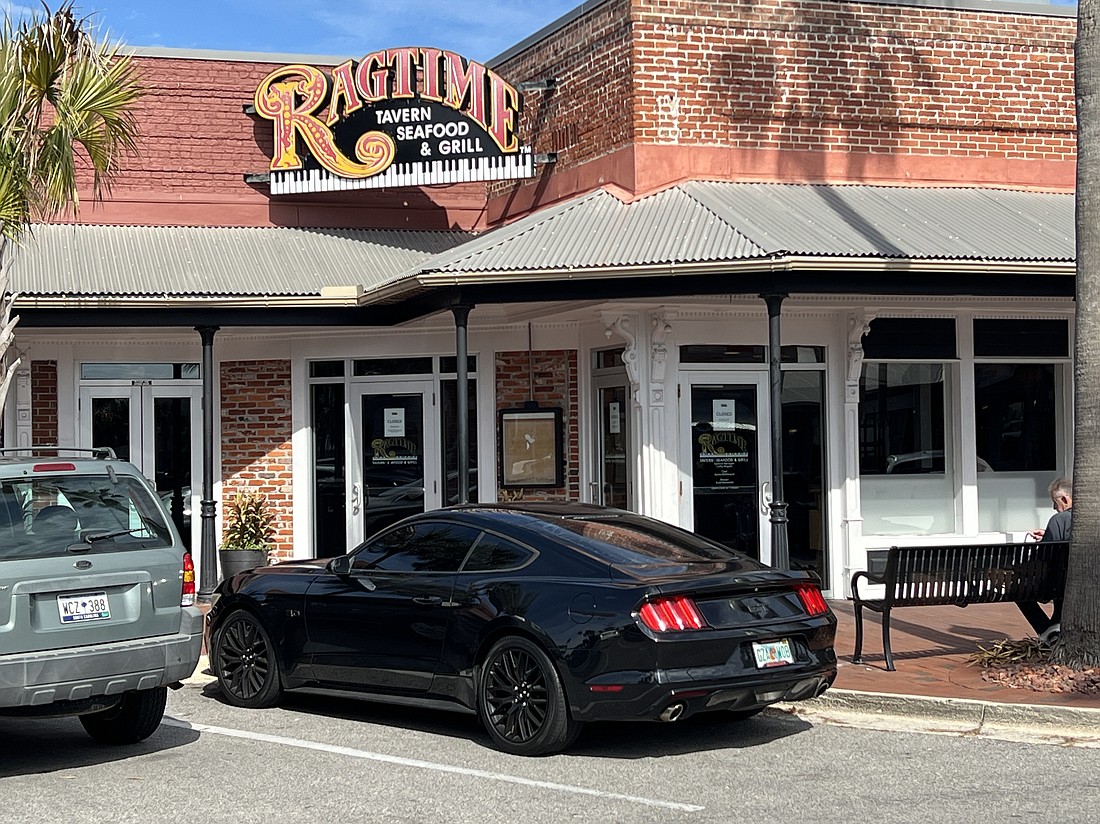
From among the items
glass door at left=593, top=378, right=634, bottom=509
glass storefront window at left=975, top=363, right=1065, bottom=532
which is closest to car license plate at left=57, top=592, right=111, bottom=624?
glass door at left=593, top=378, right=634, bottom=509

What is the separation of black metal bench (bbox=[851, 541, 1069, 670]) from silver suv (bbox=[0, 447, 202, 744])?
4.85 metres

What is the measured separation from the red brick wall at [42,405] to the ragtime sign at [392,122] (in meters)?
3.50

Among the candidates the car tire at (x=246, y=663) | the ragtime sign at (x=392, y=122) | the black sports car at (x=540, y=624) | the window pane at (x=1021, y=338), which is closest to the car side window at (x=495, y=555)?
the black sports car at (x=540, y=624)

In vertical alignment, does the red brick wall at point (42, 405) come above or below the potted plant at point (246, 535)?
above

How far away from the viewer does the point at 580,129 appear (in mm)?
16031

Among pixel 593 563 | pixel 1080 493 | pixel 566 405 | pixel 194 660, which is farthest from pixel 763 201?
pixel 194 660

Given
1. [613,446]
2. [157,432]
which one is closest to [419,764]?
[613,446]

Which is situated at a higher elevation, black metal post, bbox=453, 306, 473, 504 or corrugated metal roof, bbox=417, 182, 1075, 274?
corrugated metal roof, bbox=417, 182, 1075, 274

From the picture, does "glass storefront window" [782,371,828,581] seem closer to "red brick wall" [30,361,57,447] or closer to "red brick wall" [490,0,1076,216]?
"red brick wall" [490,0,1076,216]

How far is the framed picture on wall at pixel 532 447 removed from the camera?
15922 mm

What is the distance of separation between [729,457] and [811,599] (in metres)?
6.20

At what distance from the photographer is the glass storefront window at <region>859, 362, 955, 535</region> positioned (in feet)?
50.3

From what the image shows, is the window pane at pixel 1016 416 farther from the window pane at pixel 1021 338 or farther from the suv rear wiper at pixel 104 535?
the suv rear wiper at pixel 104 535

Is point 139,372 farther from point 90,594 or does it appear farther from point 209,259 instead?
point 90,594
